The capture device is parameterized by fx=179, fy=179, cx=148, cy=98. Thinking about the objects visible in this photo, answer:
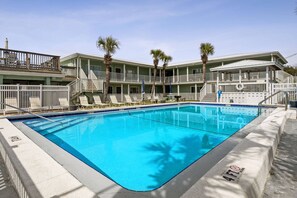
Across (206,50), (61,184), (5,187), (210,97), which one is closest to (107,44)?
(206,50)

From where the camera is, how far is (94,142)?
6.36 meters

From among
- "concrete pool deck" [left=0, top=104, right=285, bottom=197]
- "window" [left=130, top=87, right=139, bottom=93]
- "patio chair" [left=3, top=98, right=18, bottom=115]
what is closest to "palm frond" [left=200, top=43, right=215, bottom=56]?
"window" [left=130, top=87, right=139, bottom=93]

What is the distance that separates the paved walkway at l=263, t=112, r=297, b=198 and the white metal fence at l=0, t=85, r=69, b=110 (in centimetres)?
1328

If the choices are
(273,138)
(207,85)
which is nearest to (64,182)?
(273,138)

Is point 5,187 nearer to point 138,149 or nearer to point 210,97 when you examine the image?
point 138,149

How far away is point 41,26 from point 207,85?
695 inches

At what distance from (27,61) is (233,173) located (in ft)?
50.7

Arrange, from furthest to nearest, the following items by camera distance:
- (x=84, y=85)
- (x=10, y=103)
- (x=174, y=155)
Result: (x=84, y=85) < (x=10, y=103) < (x=174, y=155)

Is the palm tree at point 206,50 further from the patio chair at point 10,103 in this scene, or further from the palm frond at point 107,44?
the patio chair at point 10,103

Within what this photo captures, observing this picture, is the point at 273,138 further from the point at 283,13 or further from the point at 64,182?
the point at 283,13

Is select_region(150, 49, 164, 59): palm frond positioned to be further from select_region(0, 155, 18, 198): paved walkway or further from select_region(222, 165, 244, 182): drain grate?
select_region(222, 165, 244, 182): drain grate

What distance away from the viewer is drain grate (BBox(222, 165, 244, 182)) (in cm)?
240

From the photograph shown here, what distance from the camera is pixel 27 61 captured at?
13422 millimetres

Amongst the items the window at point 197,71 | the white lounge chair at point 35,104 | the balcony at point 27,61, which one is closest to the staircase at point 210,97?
the window at point 197,71
